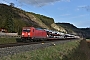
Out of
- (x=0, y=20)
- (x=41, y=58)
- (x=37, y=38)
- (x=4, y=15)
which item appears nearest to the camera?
(x=41, y=58)

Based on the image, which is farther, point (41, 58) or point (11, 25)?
point (11, 25)

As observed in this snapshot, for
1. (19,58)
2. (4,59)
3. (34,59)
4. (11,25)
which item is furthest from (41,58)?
(11,25)

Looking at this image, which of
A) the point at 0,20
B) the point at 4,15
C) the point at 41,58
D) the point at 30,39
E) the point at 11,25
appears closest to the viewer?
the point at 41,58

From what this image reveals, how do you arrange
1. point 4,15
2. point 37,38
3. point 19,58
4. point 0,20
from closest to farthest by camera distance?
point 19,58
point 37,38
point 0,20
point 4,15

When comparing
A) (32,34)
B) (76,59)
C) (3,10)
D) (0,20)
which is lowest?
(76,59)

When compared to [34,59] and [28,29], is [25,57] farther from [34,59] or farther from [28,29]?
[28,29]

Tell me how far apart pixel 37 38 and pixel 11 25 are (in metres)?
45.1

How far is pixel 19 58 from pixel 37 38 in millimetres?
42869

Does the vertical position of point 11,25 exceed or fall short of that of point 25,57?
it exceeds it

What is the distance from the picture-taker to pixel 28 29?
183 feet

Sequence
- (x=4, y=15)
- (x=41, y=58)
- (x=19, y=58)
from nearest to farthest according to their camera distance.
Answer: (x=19, y=58), (x=41, y=58), (x=4, y=15)

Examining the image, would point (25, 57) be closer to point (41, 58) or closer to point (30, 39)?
point (41, 58)

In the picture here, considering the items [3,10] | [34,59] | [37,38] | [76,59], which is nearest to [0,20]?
[3,10]

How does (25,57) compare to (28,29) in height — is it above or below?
below
